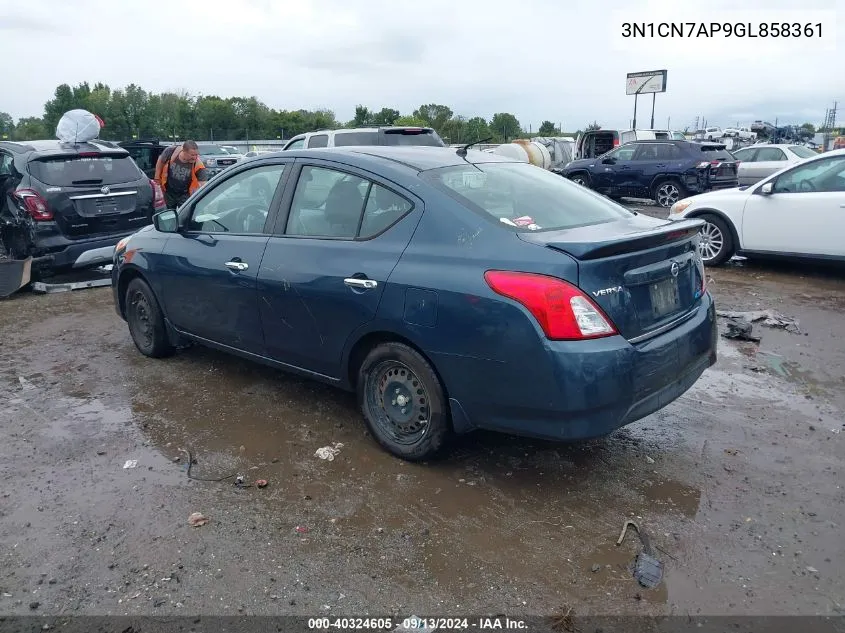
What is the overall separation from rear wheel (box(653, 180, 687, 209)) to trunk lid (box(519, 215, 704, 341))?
499 inches

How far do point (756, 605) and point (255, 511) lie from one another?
2243 mm

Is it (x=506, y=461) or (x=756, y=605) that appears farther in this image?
(x=506, y=461)

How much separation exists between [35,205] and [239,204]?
4538mm

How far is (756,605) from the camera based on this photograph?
2.62m

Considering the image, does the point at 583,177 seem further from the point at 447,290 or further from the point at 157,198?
the point at 447,290

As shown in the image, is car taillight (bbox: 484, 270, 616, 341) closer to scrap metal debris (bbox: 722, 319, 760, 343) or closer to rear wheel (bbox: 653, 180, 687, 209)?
scrap metal debris (bbox: 722, 319, 760, 343)

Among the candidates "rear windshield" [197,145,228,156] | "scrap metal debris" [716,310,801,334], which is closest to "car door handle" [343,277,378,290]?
"scrap metal debris" [716,310,801,334]

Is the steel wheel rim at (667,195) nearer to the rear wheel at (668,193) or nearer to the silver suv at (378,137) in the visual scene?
the rear wheel at (668,193)

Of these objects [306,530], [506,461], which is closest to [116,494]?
[306,530]

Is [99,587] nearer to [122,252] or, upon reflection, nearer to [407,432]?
[407,432]

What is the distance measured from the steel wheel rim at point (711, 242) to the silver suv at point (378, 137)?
160 inches

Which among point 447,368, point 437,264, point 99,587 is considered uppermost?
point 437,264

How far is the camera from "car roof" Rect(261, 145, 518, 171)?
3934mm

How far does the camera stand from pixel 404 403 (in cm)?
370
